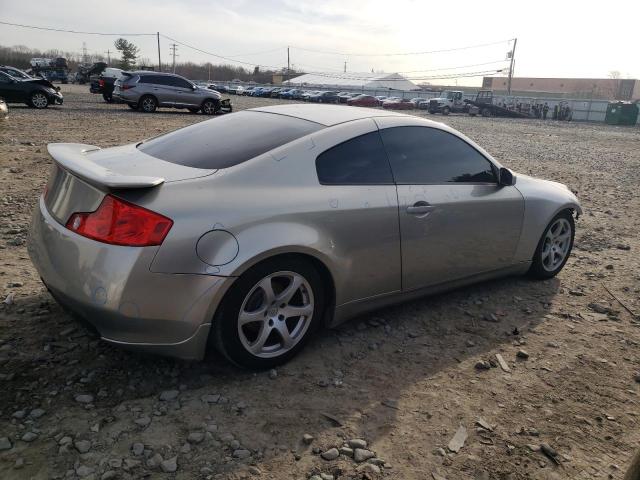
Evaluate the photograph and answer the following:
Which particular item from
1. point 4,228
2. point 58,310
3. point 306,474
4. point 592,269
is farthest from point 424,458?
point 4,228

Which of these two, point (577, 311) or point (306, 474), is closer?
point (306, 474)

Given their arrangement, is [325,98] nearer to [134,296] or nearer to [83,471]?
[134,296]

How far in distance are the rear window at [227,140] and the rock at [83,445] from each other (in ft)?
5.08

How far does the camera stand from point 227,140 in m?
3.36

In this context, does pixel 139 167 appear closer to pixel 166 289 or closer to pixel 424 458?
pixel 166 289

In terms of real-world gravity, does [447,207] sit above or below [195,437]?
above

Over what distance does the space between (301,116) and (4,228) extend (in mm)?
3494

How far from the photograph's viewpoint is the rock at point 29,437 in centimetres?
236

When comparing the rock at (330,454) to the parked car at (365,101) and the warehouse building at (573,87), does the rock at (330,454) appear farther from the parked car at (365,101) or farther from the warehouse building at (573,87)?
the warehouse building at (573,87)

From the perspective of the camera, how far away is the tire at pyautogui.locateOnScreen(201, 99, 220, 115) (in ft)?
76.3

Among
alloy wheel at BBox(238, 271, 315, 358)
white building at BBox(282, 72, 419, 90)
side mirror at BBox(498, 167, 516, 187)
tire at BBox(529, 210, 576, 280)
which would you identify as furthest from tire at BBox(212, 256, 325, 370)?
white building at BBox(282, 72, 419, 90)

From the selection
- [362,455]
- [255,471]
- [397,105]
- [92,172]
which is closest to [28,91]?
[92,172]

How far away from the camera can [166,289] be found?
258cm

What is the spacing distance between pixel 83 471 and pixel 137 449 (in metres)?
0.24
